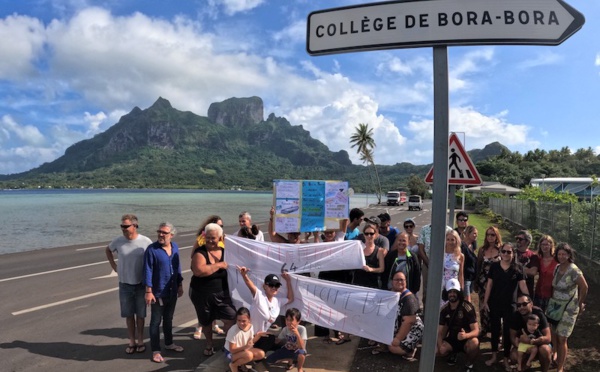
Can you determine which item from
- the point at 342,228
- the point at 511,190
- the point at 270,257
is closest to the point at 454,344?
the point at 342,228

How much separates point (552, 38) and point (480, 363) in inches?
175

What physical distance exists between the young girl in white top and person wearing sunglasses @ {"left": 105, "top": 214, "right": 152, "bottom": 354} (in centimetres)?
163

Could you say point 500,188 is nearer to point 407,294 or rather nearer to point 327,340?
point 407,294

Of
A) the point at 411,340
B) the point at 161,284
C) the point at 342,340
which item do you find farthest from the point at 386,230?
the point at 161,284

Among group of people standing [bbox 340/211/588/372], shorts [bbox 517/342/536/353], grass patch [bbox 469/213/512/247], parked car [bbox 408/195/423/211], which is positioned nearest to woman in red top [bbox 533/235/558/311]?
group of people standing [bbox 340/211/588/372]

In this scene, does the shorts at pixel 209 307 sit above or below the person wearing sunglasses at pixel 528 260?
below

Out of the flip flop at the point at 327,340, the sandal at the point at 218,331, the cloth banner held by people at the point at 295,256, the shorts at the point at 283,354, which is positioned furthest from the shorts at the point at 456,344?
the sandal at the point at 218,331

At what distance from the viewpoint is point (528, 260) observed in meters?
5.73

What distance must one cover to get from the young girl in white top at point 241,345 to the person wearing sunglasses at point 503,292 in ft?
9.84

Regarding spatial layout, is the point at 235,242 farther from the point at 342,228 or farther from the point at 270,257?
the point at 342,228

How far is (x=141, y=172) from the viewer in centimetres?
19125

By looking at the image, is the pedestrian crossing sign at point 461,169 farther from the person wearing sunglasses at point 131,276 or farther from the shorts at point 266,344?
the person wearing sunglasses at point 131,276

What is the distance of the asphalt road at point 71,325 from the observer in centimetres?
535

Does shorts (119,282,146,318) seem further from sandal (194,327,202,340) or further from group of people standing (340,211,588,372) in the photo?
group of people standing (340,211,588,372)
